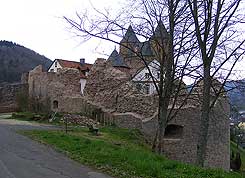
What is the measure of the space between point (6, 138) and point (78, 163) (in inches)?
273

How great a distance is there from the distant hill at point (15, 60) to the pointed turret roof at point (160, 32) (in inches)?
1972

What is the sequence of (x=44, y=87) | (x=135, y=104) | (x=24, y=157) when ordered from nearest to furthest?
1. (x=24, y=157)
2. (x=135, y=104)
3. (x=44, y=87)

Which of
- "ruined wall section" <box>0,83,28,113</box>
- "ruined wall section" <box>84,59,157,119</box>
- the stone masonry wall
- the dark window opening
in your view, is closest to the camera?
the stone masonry wall

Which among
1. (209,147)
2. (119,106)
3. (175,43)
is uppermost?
(175,43)

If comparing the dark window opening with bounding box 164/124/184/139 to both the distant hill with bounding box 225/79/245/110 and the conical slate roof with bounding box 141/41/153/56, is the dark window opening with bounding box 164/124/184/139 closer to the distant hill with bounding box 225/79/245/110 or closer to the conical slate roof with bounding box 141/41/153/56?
the conical slate roof with bounding box 141/41/153/56

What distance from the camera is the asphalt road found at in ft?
30.6

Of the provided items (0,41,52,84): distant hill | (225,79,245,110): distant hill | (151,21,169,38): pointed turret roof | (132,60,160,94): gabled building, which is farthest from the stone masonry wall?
(0,41,52,84): distant hill

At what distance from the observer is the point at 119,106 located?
31.0 metres

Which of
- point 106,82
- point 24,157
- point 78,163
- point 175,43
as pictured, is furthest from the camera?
point 106,82

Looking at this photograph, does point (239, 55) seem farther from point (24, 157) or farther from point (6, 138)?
point (6, 138)

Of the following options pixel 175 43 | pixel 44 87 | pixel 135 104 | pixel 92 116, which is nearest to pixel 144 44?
pixel 175 43

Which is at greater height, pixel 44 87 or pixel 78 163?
pixel 44 87

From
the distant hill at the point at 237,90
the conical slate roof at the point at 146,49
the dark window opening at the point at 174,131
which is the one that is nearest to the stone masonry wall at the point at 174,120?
the dark window opening at the point at 174,131

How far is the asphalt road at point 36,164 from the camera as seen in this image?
9.33 metres
